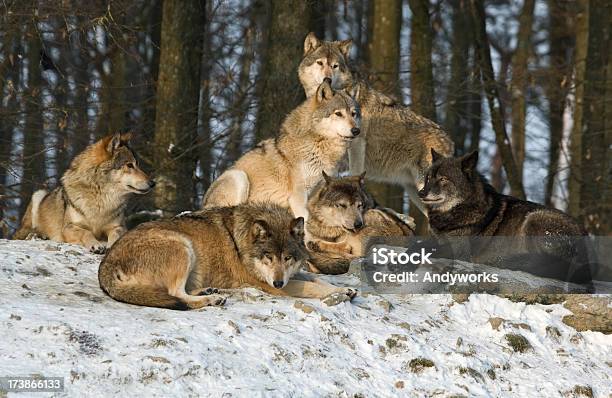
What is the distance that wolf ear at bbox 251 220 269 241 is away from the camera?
7444 millimetres

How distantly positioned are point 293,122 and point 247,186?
Answer: 982mm

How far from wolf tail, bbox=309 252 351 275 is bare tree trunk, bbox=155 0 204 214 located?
188 inches

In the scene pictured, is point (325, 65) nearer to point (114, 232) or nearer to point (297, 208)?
point (297, 208)

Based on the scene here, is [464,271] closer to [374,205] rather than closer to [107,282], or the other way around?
[374,205]

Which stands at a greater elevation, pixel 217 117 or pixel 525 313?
pixel 217 117

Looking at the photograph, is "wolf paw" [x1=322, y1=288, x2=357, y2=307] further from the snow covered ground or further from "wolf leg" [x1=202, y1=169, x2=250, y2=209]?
"wolf leg" [x1=202, y1=169, x2=250, y2=209]

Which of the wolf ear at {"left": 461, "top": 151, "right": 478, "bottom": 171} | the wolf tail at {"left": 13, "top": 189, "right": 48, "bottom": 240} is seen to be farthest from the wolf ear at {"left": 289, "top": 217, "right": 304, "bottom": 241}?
the wolf tail at {"left": 13, "top": 189, "right": 48, "bottom": 240}

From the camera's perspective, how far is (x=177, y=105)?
43.8 feet

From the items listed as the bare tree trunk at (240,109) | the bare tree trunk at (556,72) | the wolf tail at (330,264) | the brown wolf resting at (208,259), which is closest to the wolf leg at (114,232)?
the brown wolf resting at (208,259)

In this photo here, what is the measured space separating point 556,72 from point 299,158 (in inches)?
Answer: 424

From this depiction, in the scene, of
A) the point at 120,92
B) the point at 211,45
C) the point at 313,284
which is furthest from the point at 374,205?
the point at 211,45

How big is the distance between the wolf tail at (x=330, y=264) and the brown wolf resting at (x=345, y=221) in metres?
0.14

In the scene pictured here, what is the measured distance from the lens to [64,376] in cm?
537

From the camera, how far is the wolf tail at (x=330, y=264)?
8734mm
